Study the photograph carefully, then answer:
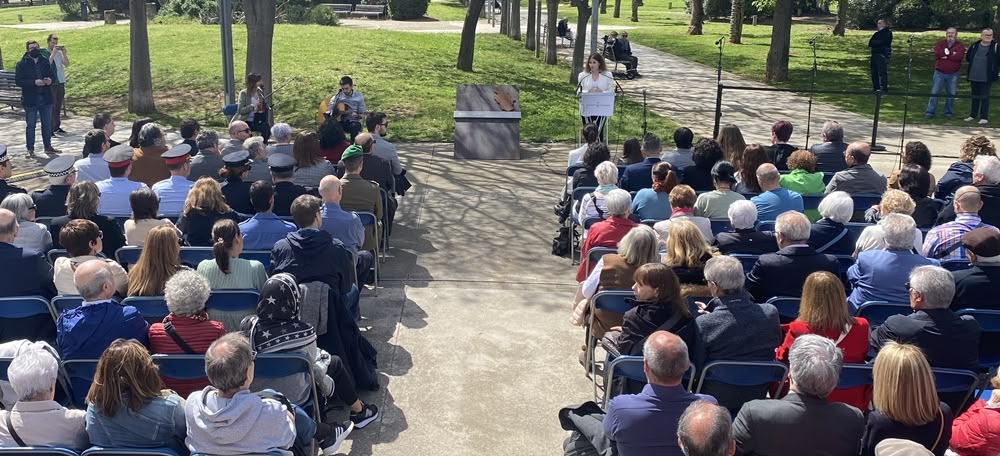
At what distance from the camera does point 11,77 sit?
18875 millimetres

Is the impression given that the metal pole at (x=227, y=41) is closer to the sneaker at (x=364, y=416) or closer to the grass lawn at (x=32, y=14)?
the sneaker at (x=364, y=416)

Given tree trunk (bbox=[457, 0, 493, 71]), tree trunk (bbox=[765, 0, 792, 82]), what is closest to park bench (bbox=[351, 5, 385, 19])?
tree trunk (bbox=[457, 0, 493, 71])

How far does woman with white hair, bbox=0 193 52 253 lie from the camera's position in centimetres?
714

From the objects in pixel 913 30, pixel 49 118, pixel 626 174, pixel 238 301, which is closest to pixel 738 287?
pixel 238 301

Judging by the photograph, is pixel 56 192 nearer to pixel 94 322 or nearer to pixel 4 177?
pixel 4 177

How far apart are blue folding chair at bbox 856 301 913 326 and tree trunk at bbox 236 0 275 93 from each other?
42.4 ft

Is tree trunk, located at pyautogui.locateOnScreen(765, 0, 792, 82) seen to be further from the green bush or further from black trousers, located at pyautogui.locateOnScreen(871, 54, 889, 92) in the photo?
the green bush

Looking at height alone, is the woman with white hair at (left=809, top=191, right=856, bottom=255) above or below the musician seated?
below

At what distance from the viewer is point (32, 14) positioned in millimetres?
47750

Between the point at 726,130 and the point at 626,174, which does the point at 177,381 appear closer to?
the point at 626,174

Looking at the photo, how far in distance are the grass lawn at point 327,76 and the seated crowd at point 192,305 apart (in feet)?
25.9

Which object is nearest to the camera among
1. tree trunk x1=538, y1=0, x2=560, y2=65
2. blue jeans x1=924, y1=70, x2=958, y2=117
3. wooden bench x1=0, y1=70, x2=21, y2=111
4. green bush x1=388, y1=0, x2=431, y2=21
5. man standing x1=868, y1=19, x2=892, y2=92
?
wooden bench x1=0, y1=70, x2=21, y2=111

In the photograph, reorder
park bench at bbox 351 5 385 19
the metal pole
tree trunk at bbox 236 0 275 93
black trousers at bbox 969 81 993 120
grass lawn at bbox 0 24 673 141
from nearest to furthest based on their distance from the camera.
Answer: the metal pole
tree trunk at bbox 236 0 275 93
grass lawn at bbox 0 24 673 141
black trousers at bbox 969 81 993 120
park bench at bbox 351 5 385 19

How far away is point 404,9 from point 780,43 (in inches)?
908
